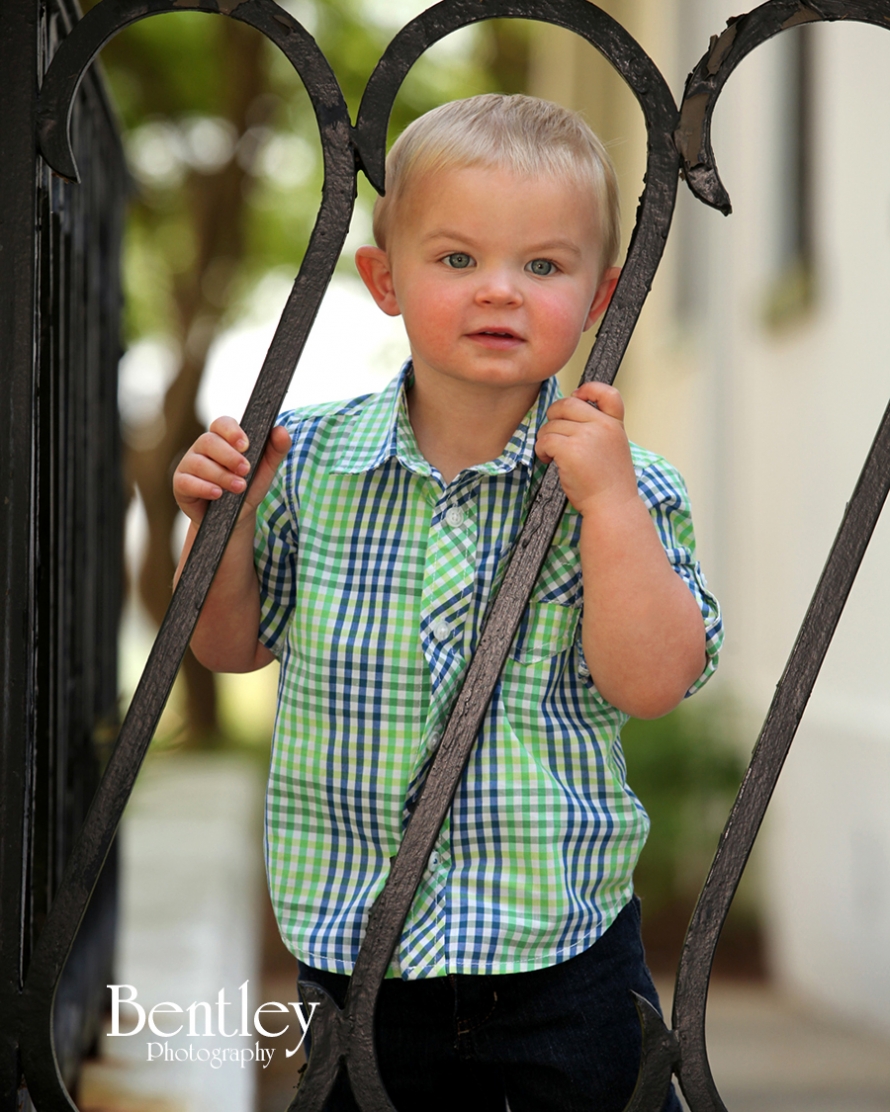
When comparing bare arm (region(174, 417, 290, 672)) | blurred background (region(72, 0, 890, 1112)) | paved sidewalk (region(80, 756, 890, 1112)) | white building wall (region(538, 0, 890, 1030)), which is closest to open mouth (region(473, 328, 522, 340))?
bare arm (region(174, 417, 290, 672))

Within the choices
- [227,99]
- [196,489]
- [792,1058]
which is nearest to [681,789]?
[792,1058]

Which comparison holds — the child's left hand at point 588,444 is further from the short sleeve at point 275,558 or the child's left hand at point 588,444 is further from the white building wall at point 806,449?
the white building wall at point 806,449

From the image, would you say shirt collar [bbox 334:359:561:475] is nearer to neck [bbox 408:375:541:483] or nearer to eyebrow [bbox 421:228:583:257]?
neck [bbox 408:375:541:483]

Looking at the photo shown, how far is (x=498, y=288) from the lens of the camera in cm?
127

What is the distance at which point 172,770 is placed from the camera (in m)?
7.28

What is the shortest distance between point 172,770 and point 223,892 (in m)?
3.38

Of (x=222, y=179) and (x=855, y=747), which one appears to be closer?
(x=855, y=747)

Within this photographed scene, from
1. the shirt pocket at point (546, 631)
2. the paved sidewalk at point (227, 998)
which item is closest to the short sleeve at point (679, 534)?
the shirt pocket at point (546, 631)

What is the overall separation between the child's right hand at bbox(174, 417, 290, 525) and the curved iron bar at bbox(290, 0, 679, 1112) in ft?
0.85

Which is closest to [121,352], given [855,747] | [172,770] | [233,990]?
[233,990]

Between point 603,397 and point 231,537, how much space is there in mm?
398

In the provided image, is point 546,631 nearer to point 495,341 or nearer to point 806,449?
point 495,341

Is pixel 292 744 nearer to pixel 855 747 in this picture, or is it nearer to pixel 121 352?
pixel 121 352

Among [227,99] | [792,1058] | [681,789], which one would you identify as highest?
[227,99]
